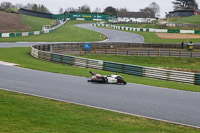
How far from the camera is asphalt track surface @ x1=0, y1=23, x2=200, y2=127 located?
1347 cm

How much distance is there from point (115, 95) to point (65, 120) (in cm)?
518

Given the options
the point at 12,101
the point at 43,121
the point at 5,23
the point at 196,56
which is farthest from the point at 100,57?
the point at 5,23

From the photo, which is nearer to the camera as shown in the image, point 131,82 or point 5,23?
point 131,82

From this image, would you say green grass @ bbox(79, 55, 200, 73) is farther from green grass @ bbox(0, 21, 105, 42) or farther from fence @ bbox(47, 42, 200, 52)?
green grass @ bbox(0, 21, 105, 42)

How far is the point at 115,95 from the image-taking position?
53.0ft

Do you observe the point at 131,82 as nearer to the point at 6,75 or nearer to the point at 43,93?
the point at 43,93

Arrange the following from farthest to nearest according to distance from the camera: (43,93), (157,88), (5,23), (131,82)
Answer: (5,23)
(131,82)
(157,88)
(43,93)

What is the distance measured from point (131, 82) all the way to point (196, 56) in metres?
20.6

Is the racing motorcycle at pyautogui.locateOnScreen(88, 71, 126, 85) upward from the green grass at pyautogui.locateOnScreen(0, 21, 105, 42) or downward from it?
downward

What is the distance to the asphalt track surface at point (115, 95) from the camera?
1347 centimetres

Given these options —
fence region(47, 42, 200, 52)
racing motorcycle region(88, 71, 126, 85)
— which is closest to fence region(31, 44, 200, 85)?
racing motorcycle region(88, 71, 126, 85)

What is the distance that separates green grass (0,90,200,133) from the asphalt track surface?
0.98 meters

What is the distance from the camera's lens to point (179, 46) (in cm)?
4709

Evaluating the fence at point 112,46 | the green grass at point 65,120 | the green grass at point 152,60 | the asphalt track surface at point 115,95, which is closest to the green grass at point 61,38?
the fence at point 112,46
